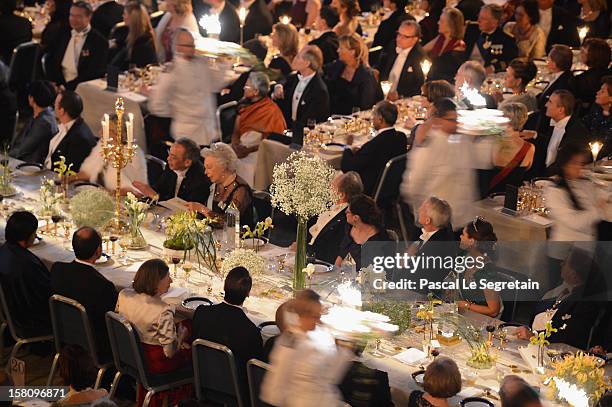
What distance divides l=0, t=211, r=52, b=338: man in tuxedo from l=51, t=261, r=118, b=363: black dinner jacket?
0.27 metres

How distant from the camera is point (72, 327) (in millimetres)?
6348

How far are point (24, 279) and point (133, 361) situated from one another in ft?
3.09

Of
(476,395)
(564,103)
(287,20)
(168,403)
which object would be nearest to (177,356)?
(168,403)

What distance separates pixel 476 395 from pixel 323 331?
0.81 m

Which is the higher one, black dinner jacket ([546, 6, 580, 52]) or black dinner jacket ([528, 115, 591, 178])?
black dinner jacket ([546, 6, 580, 52])

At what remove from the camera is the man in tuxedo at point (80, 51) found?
435 inches

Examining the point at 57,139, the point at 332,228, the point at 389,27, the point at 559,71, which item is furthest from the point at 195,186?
the point at 389,27

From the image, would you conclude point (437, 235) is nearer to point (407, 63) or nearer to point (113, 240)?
point (113, 240)

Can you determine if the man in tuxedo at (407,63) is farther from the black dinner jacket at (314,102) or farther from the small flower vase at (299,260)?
the small flower vase at (299,260)

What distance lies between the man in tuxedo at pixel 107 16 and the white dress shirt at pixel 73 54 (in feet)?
4.46

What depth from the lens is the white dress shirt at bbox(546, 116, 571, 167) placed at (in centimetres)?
875

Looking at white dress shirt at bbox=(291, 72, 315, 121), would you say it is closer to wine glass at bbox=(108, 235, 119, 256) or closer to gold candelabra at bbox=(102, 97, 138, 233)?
gold candelabra at bbox=(102, 97, 138, 233)

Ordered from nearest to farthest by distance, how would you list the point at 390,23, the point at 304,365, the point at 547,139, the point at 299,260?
1. the point at 304,365
2. the point at 299,260
3. the point at 547,139
4. the point at 390,23

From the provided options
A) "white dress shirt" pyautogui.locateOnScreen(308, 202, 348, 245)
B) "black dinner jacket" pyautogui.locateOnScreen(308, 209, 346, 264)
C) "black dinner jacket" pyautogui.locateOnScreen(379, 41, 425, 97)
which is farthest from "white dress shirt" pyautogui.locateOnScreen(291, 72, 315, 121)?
"black dinner jacket" pyautogui.locateOnScreen(308, 209, 346, 264)
